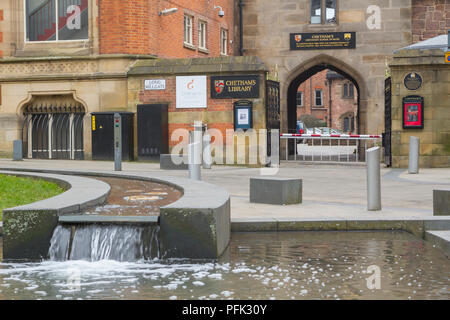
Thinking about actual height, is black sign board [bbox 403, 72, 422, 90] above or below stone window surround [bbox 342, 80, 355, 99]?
below

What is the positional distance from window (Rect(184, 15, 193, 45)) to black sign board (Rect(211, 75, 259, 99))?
191 inches

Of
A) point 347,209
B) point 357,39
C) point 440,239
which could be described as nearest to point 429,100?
point 357,39

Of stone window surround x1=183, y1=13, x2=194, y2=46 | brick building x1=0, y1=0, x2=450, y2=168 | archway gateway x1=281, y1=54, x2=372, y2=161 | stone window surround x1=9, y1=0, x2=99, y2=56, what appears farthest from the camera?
archway gateway x1=281, y1=54, x2=372, y2=161

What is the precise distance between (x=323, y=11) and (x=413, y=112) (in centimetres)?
994

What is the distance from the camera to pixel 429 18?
29.1m

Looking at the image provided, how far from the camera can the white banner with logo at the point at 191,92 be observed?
22.9 meters

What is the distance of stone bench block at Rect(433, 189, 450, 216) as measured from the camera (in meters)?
9.39

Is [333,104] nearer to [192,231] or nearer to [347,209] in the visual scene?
[347,209]

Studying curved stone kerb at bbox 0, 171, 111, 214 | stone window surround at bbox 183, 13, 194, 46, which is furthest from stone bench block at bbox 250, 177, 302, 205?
stone window surround at bbox 183, 13, 194, 46

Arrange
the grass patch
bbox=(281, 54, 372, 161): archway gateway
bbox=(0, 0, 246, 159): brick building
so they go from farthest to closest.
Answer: bbox=(281, 54, 372, 161): archway gateway < bbox=(0, 0, 246, 159): brick building < the grass patch

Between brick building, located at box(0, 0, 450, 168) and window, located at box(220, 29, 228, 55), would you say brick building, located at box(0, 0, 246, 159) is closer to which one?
brick building, located at box(0, 0, 450, 168)
